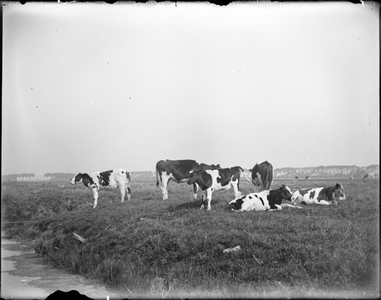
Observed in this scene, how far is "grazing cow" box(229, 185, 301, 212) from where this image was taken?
11.7ft

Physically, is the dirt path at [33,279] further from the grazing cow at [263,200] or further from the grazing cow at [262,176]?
the grazing cow at [262,176]

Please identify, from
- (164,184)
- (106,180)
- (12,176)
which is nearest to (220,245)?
(164,184)

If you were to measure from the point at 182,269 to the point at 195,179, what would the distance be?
0.86 m

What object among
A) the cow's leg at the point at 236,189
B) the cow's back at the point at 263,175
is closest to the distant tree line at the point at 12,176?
the cow's leg at the point at 236,189

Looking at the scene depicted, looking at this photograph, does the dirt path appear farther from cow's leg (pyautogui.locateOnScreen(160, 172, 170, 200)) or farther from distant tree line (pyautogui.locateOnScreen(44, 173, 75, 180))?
cow's leg (pyautogui.locateOnScreen(160, 172, 170, 200))

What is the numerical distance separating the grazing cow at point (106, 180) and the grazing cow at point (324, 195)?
5.45 ft

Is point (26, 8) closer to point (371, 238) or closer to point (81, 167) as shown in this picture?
point (81, 167)

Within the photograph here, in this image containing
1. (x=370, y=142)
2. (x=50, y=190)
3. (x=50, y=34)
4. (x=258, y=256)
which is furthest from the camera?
(x=50, y=190)

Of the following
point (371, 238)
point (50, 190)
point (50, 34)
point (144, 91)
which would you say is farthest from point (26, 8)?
point (371, 238)

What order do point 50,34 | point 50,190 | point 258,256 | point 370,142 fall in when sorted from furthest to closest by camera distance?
1. point 50,190
2. point 50,34
3. point 370,142
4. point 258,256

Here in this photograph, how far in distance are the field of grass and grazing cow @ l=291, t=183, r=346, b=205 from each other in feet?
0.22

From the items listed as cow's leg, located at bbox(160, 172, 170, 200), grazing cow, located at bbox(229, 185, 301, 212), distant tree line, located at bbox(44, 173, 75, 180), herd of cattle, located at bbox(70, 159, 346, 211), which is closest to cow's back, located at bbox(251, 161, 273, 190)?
herd of cattle, located at bbox(70, 159, 346, 211)

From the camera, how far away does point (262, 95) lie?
3.70 metres

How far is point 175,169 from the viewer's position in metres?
3.83
